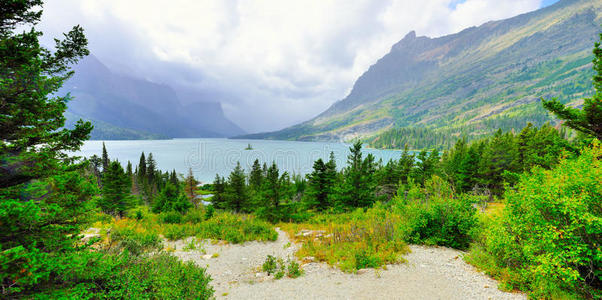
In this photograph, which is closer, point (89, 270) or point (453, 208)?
point (89, 270)

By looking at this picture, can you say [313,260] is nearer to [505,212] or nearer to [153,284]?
[153,284]

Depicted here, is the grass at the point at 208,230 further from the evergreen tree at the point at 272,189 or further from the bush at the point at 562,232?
the bush at the point at 562,232

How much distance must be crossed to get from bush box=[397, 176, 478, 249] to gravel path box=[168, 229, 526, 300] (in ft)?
1.94

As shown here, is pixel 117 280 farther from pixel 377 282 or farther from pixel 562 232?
pixel 562 232

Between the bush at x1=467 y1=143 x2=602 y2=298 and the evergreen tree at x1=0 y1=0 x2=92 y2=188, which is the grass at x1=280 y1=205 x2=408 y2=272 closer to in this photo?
the bush at x1=467 y1=143 x2=602 y2=298

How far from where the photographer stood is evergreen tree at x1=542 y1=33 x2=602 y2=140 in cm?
877

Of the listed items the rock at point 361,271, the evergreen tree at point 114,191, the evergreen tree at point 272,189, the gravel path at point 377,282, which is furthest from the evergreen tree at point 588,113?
the evergreen tree at point 114,191

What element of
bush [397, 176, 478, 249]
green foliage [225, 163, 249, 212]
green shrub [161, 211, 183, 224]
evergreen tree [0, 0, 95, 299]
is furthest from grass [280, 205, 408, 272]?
green foliage [225, 163, 249, 212]

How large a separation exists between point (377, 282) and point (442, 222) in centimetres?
556

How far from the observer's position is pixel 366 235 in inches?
424

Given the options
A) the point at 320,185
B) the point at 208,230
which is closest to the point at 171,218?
the point at 208,230

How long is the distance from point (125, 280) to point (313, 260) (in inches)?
266

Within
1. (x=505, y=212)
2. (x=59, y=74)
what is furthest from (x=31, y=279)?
(x=505, y=212)

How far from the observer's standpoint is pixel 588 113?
898 cm
